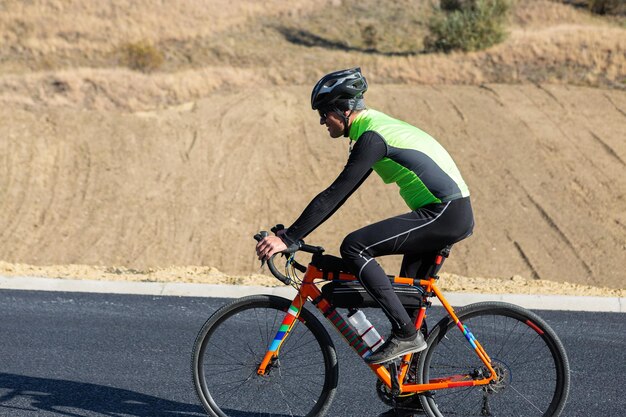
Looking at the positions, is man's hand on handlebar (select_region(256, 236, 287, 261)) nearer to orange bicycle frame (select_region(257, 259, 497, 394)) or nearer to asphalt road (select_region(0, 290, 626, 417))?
orange bicycle frame (select_region(257, 259, 497, 394))

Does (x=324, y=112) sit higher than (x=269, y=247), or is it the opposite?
(x=324, y=112)

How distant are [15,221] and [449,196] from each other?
48.3 feet

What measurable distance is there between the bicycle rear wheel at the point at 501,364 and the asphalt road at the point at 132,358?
628 mm

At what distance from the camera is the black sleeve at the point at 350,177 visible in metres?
4.48

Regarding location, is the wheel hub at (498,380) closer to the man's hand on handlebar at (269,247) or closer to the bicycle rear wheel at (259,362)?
the bicycle rear wheel at (259,362)

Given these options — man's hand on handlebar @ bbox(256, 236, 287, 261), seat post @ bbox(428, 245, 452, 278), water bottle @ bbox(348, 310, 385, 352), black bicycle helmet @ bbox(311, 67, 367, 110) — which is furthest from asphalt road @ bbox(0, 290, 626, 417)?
black bicycle helmet @ bbox(311, 67, 367, 110)

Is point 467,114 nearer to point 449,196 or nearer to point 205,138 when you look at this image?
point 205,138

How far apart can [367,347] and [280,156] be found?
50.8ft

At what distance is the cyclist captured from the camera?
451 centimetres

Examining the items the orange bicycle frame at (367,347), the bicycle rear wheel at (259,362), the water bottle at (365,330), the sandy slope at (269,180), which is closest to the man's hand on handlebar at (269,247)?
the orange bicycle frame at (367,347)

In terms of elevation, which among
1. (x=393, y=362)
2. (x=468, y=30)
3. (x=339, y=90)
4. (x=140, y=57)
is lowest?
(x=393, y=362)

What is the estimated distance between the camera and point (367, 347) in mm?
4836

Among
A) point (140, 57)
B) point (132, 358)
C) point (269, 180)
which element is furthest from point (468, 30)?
point (132, 358)

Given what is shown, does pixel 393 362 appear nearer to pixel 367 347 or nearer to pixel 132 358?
pixel 367 347
